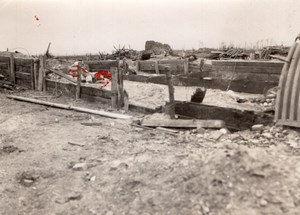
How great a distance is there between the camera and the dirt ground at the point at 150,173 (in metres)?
3.64

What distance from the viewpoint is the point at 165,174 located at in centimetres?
436

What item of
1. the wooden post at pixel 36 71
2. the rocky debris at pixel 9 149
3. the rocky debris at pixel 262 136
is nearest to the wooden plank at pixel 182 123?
the rocky debris at pixel 262 136

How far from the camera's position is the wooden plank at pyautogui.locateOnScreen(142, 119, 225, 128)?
614 centimetres

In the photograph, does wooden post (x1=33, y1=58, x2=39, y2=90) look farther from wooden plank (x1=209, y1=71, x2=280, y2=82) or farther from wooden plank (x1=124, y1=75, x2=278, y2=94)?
wooden plank (x1=209, y1=71, x2=280, y2=82)

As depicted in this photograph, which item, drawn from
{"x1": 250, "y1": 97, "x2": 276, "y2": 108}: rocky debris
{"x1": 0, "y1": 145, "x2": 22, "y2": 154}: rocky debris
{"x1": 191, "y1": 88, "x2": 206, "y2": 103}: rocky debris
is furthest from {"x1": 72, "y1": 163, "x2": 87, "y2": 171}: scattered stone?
{"x1": 250, "y1": 97, "x2": 276, "y2": 108}: rocky debris

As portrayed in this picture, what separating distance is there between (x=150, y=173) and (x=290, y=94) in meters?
3.12

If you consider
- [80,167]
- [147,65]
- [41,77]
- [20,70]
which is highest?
[147,65]

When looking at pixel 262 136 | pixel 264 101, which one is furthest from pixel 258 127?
pixel 264 101

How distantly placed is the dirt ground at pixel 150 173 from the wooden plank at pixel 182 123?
0.67 ft

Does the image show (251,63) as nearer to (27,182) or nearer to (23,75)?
(27,182)

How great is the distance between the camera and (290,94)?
5.73 m

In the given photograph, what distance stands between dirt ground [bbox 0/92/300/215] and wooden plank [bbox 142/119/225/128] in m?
0.20

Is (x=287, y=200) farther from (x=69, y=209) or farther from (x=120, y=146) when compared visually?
(x=120, y=146)

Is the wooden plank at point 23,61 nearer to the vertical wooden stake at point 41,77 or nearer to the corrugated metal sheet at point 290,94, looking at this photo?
the vertical wooden stake at point 41,77
